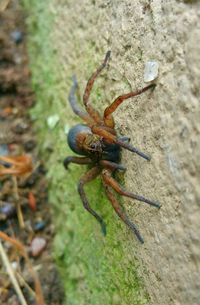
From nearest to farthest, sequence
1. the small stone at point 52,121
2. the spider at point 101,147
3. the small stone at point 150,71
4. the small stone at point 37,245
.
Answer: the small stone at point 150,71 < the spider at point 101,147 < the small stone at point 37,245 < the small stone at point 52,121

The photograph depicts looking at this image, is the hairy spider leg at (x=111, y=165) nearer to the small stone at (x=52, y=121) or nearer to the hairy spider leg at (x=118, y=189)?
the hairy spider leg at (x=118, y=189)

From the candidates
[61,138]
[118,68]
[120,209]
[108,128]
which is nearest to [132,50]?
[118,68]

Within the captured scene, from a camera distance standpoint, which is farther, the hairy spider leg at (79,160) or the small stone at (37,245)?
the small stone at (37,245)

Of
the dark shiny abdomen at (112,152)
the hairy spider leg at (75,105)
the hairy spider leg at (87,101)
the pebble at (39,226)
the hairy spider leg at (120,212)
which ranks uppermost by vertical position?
the hairy spider leg at (87,101)

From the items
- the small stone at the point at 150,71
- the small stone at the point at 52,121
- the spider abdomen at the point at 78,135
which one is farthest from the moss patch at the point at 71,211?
the small stone at the point at 150,71

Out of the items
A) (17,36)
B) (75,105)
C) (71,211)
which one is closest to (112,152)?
(75,105)

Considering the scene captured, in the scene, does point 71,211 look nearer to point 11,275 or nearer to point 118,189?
point 11,275

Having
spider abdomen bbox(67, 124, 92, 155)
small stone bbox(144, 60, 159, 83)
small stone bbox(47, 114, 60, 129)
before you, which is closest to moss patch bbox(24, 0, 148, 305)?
small stone bbox(47, 114, 60, 129)

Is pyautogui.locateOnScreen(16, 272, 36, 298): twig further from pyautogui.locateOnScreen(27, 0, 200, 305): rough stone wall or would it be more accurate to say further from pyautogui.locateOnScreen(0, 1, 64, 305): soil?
pyautogui.locateOnScreen(27, 0, 200, 305): rough stone wall
